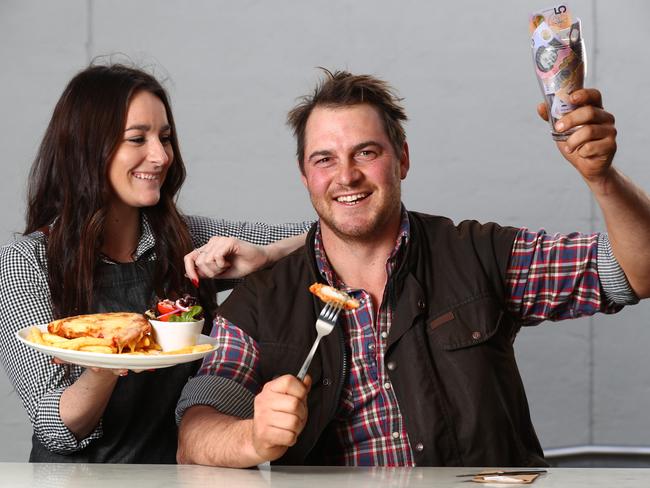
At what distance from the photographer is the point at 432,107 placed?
4398mm

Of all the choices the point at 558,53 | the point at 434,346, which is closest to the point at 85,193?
the point at 434,346

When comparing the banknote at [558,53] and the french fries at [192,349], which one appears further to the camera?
the french fries at [192,349]

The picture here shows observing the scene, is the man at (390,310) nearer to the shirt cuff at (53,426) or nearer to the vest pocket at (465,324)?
the vest pocket at (465,324)

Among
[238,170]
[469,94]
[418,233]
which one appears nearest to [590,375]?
[469,94]

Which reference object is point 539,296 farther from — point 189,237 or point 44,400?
point 44,400

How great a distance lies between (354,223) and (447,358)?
0.43 meters

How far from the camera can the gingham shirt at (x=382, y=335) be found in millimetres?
2275

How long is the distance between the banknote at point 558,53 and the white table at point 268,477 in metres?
0.74

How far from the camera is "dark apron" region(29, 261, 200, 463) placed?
2523mm

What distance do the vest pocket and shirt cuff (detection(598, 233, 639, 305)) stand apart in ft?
0.92

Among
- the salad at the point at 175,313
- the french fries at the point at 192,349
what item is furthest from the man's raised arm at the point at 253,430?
the salad at the point at 175,313

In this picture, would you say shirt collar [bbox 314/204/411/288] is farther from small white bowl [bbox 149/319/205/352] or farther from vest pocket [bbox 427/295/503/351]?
small white bowl [bbox 149/319/205/352]

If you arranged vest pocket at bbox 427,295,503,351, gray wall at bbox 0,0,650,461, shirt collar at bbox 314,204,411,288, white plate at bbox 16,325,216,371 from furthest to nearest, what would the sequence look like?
1. gray wall at bbox 0,0,650,461
2. shirt collar at bbox 314,204,411,288
3. vest pocket at bbox 427,295,503,351
4. white plate at bbox 16,325,216,371

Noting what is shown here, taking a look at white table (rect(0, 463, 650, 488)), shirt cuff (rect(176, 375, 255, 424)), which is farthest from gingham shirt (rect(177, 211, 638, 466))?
white table (rect(0, 463, 650, 488))
